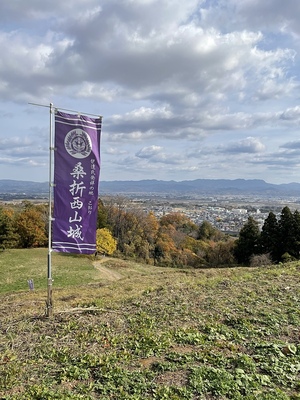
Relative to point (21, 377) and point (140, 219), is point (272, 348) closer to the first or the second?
point (21, 377)

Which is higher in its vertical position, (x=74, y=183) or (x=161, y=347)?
(x=74, y=183)

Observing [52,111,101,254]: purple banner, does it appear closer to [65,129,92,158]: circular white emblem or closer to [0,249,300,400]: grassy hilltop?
[65,129,92,158]: circular white emblem

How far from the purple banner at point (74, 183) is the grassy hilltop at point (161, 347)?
1.36 m

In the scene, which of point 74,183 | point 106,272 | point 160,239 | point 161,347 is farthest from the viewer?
point 160,239

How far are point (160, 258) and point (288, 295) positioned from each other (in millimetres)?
35991

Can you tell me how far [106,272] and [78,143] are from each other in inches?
818

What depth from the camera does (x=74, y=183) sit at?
17.6 feet

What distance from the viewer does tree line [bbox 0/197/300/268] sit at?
3319 centimetres

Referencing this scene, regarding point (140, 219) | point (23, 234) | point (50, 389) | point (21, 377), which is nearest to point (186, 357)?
point (50, 389)

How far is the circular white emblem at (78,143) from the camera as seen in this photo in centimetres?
535

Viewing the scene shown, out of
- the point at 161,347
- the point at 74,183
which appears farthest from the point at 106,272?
the point at 161,347

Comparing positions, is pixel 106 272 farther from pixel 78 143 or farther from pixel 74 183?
pixel 78 143

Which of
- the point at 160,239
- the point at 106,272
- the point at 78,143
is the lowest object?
the point at 160,239

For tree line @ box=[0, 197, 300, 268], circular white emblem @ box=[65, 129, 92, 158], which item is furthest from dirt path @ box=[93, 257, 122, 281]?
circular white emblem @ box=[65, 129, 92, 158]
